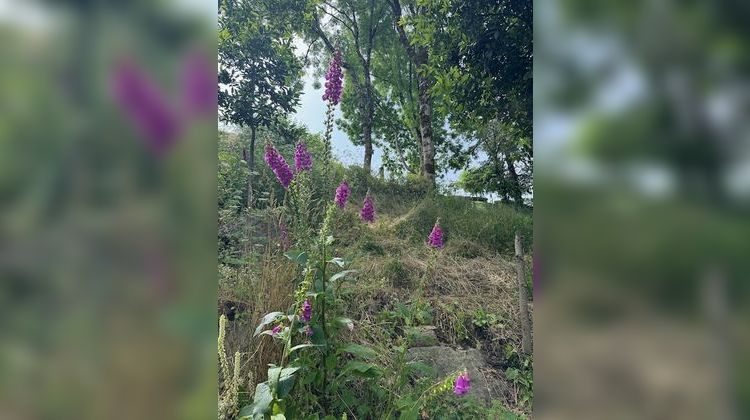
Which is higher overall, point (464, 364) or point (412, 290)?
point (412, 290)

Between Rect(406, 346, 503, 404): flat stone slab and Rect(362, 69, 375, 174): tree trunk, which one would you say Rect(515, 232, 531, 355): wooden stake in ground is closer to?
Rect(406, 346, 503, 404): flat stone slab

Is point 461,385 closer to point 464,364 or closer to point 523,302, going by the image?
point 464,364

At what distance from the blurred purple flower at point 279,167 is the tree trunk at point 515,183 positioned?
124 cm

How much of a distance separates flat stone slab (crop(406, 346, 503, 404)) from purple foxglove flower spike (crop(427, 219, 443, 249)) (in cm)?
55

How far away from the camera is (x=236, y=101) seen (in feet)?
7.97
